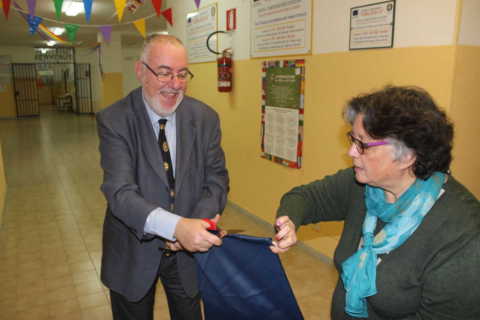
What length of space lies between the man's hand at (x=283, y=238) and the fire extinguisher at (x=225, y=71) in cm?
298

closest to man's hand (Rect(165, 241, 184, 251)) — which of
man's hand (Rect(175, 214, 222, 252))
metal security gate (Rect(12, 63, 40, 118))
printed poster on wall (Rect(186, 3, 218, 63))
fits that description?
man's hand (Rect(175, 214, 222, 252))

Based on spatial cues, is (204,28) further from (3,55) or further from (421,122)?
(3,55)

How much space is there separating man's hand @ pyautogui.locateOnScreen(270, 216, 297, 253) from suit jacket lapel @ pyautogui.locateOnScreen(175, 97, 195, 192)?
445 millimetres

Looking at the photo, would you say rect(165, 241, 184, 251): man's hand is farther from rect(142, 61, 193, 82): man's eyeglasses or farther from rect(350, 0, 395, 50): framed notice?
rect(350, 0, 395, 50): framed notice

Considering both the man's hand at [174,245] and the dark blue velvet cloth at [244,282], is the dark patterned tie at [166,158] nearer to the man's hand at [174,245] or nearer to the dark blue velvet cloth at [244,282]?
the man's hand at [174,245]

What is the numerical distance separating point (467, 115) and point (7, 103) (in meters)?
15.4

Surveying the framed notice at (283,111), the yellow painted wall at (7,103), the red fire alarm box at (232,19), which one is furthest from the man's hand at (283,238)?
the yellow painted wall at (7,103)

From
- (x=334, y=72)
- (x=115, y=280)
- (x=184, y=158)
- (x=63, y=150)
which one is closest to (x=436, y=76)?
(x=334, y=72)

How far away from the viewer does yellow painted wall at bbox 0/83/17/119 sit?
13789mm

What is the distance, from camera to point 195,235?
4.22 ft

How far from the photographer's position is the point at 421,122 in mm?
1109

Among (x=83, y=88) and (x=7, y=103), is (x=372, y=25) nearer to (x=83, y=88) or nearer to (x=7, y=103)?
(x=7, y=103)

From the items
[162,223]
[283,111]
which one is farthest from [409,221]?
[283,111]

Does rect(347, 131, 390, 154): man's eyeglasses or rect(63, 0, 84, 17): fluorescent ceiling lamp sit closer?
rect(347, 131, 390, 154): man's eyeglasses
